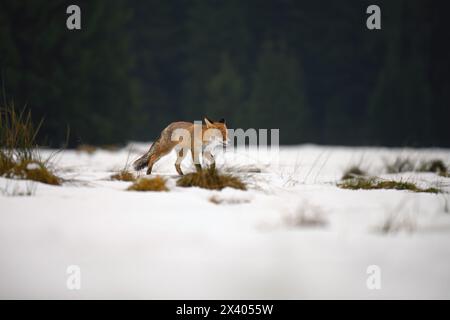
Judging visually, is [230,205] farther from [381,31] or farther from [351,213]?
[381,31]

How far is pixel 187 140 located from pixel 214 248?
4.05 m

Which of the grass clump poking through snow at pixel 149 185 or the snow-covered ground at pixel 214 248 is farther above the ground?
the grass clump poking through snow at pixel 149 185

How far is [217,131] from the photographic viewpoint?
24.9 feet

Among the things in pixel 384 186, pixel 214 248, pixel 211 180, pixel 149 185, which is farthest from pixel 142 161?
pixel 214 248

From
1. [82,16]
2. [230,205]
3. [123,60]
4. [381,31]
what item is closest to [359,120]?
[381,31]

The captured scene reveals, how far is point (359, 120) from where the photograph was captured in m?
40.3

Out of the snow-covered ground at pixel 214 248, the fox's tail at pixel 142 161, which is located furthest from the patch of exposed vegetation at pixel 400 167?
the snow-covered ground at pixel 214 248

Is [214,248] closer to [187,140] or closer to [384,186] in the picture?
[384,186]

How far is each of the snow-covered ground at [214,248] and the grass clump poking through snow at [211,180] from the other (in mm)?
897

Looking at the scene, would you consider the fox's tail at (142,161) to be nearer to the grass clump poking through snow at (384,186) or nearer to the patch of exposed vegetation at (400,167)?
the grass clump poking through snow at (384,186)

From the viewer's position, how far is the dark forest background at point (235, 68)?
66.6 ft

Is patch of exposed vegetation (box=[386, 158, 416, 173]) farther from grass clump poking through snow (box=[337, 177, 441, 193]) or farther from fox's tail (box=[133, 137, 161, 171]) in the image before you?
fox's tail (box=[133, 137, 161, 171])

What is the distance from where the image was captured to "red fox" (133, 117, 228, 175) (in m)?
7.31

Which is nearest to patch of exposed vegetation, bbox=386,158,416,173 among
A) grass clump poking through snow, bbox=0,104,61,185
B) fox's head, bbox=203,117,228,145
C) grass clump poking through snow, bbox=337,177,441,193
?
grass clump poking through snow, bbox=337,177,441,193
